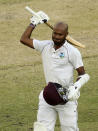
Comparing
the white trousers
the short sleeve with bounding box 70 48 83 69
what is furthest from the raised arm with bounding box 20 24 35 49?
the white trousers

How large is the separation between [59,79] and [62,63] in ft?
0.78

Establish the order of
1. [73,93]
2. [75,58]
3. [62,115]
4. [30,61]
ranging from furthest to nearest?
1. [30,61]
2. [62,115]
3. [75,58]
4. [73,93]

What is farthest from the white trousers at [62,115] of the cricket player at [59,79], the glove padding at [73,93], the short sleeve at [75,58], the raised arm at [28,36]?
the raised arm at [28,36]

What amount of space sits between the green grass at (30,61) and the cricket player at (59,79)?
1737 millimetres

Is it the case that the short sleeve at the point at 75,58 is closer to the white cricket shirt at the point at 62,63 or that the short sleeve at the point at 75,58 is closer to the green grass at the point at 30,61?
the white cricket shirt at the point at 62,63

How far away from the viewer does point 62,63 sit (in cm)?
859

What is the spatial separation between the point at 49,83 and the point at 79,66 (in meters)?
0.50

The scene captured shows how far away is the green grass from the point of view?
11.2 meters

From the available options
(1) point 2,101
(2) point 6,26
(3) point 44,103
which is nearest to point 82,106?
(1) point 2,101

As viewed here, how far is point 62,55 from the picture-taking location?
8594 mm

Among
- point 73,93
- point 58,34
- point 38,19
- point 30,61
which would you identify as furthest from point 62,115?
point 30,61

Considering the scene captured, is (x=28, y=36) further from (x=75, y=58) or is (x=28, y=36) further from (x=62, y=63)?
(x=75, y=58)

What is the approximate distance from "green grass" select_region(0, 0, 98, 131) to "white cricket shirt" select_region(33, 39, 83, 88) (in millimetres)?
2054

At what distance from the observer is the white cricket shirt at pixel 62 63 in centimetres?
856
